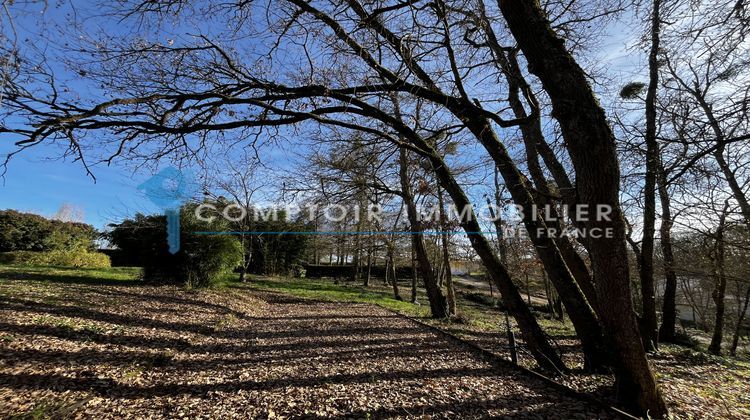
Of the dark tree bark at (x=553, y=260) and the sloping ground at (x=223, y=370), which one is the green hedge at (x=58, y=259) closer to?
the sloping ground at (x=223, y=370)

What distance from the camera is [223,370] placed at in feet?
14.6

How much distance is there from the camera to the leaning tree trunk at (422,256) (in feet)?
35.2

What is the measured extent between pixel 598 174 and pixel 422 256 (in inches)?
334

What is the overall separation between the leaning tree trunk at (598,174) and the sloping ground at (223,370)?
0.61m

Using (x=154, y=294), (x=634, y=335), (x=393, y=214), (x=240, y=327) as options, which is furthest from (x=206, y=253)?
(x=634, y=335)

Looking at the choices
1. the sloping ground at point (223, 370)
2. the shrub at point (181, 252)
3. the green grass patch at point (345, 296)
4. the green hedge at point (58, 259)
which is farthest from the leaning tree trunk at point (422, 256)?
the green hedge at point (58, 259)

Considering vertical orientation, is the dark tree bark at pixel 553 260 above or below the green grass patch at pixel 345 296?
above

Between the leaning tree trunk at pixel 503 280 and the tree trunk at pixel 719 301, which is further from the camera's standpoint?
the tree trunk at pixel 719 301

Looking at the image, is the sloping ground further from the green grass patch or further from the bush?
the bush

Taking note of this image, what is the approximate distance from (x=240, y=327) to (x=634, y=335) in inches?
272

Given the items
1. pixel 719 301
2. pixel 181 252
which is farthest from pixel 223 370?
pixel 719 301

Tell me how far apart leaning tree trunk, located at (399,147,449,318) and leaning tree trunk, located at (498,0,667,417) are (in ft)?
23.9

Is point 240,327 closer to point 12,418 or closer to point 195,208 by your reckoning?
point 12,418

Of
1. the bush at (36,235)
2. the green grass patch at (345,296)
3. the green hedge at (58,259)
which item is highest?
the bush at (36,235)
